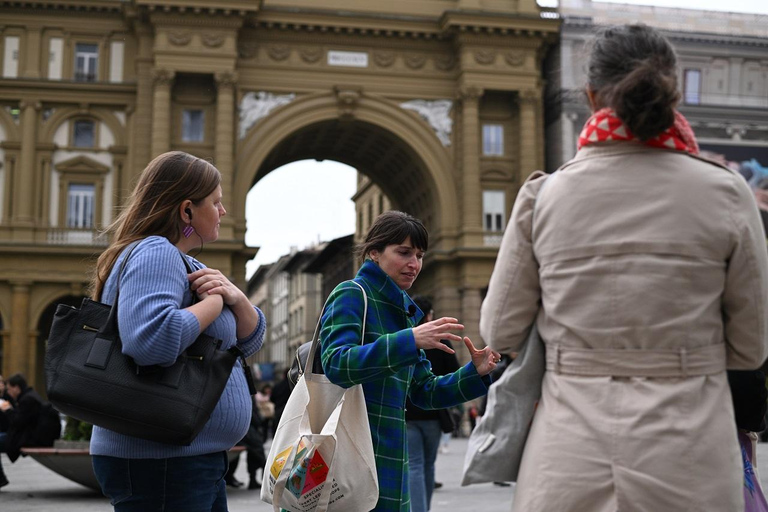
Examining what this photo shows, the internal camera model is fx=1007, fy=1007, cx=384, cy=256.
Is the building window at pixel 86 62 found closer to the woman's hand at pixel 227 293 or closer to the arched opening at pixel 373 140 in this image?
the arched opening at pixel 373 140

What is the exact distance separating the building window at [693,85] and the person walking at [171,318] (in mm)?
39264

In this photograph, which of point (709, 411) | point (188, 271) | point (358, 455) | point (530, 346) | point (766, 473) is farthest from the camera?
point (766, 473)

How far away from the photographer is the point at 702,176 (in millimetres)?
2611

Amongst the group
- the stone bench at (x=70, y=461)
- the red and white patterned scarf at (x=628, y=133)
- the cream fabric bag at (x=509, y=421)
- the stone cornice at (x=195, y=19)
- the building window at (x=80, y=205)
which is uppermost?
the stone cornice at (x=195, y=19)

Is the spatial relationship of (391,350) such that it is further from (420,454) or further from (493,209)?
(493,209)

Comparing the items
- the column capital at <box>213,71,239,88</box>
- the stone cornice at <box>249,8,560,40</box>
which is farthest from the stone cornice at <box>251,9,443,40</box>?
the column capital at <box>213,71,239,88</box>

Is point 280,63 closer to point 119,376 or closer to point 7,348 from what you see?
point 7,348

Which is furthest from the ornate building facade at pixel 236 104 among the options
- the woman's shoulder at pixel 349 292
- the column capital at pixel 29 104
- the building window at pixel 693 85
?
the woman's shoulder at pixel 349 292

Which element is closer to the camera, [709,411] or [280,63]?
[709,411]

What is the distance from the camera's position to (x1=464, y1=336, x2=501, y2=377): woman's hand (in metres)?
3.72

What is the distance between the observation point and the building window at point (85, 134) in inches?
1481

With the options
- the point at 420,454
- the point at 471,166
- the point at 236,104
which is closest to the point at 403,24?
the point at 471,166

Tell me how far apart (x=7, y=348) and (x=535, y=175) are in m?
35.9

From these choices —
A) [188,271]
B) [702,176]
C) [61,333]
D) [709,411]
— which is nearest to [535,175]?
[702,176]
